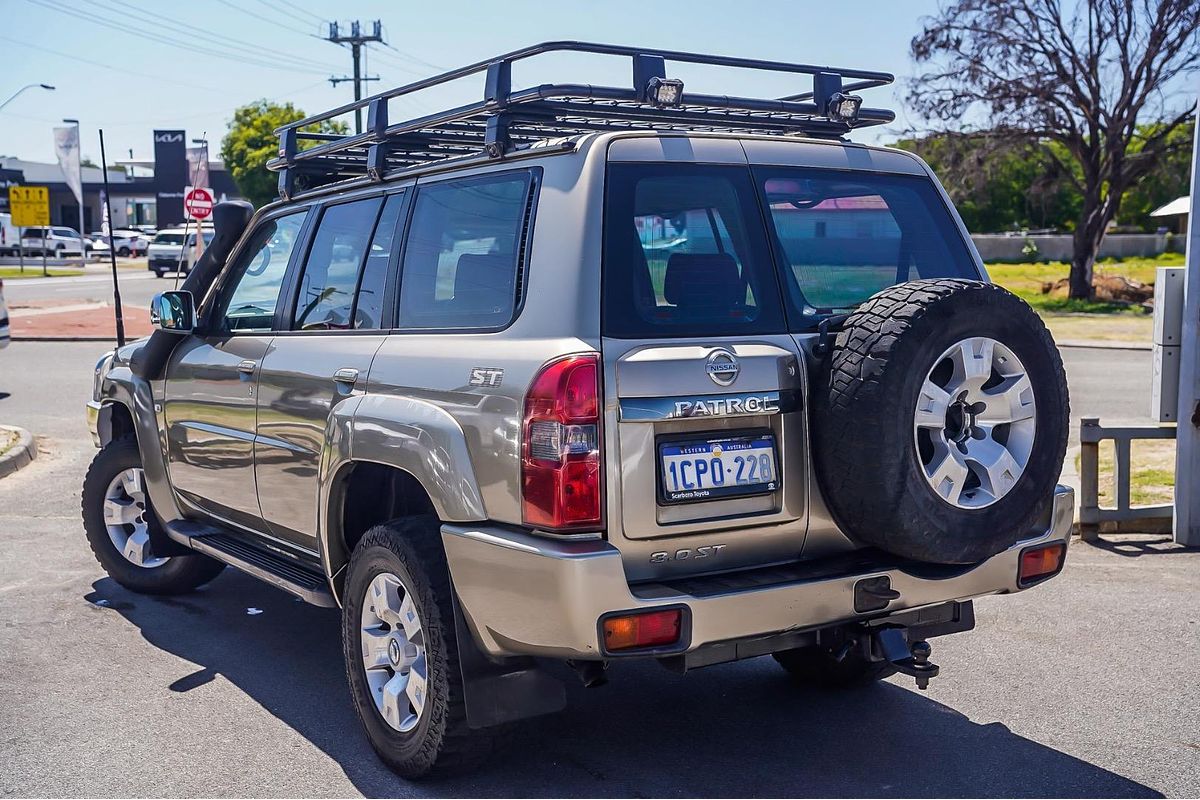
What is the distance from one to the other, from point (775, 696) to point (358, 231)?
248cm

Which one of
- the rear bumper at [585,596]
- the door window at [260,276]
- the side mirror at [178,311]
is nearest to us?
the rear bumper at [585,596]

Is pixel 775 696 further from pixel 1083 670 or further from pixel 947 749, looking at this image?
pixel 1083 670

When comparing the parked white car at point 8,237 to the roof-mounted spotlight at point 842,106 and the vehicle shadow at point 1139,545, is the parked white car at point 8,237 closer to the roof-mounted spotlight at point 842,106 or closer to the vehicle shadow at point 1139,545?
the vehicle shadow at point 1139,545

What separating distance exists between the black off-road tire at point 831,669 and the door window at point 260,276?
264cm

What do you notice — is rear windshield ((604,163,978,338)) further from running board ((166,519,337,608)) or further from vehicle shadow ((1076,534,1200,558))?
vehicle shadow ((1076,534,1200,558))

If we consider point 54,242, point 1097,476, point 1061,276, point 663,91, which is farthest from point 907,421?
point 54,242

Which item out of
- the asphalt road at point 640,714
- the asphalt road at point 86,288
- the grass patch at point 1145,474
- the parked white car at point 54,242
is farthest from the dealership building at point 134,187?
the asphalt road at point 640,714

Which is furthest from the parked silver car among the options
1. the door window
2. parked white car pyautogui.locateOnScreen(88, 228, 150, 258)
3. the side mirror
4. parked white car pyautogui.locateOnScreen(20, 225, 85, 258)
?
parked white car pyautogui.locateOnScreen(88, 228, 150, 258)

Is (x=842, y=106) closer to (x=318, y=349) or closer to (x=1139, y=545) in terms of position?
(x=318, y=349)

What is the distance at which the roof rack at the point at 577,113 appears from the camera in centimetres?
410

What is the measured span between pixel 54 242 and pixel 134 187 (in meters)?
23.7

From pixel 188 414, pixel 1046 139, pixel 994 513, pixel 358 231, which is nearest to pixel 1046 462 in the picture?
pixel 994 513

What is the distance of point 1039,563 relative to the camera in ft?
13.5

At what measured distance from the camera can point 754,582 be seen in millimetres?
3609
